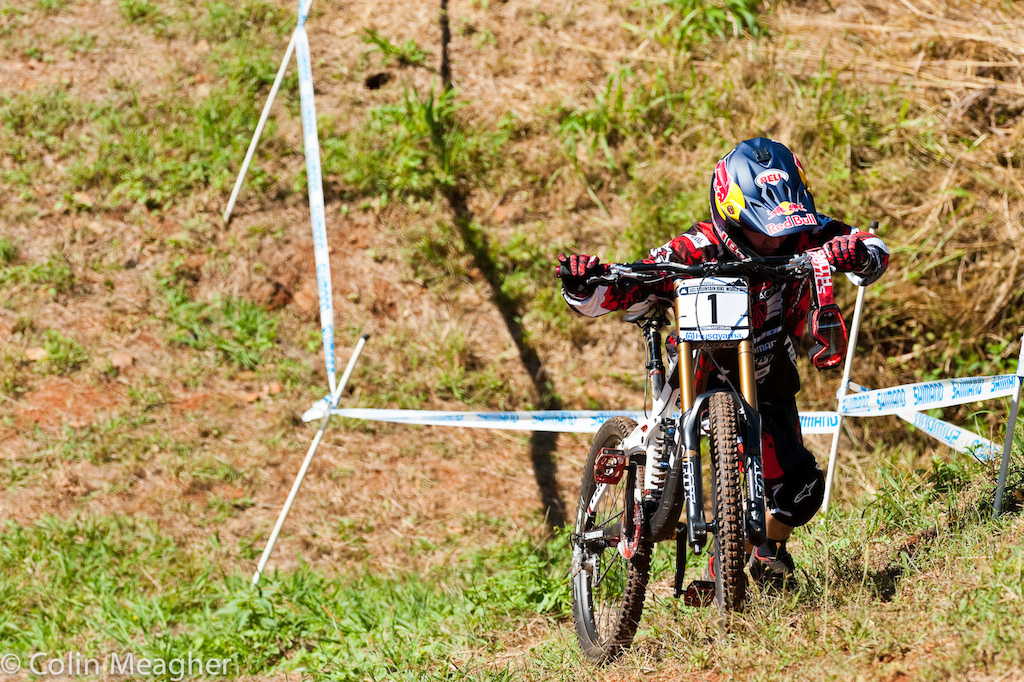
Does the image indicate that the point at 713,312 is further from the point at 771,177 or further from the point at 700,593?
the point at 700,593

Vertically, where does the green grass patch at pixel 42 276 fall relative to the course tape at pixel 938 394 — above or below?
below

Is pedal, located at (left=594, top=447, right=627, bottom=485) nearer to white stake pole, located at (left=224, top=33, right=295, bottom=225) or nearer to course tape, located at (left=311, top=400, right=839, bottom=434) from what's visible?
course tape, located at (left=311, top=400, right=839, bottom=434)

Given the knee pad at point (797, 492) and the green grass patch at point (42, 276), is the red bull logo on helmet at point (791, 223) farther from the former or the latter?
the green grass patch at point (42, 276)

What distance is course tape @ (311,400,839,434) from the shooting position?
513cm

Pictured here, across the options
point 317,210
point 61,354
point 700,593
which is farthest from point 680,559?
point 61,354

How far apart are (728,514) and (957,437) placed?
235 centimetres

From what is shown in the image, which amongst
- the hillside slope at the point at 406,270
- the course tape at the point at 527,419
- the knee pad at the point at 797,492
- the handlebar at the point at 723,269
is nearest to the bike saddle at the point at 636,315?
the handlebar at the point at 723,269

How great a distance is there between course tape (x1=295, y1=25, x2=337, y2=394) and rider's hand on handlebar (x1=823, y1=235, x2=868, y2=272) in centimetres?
302

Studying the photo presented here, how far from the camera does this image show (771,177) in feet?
11.0

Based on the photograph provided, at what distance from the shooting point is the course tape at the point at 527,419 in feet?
16.8

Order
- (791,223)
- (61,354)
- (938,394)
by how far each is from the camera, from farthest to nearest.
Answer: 1. (61,354)
2. (938,394)
3. (791,223)

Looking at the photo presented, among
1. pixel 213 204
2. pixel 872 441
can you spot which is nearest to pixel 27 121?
pixel 213 204

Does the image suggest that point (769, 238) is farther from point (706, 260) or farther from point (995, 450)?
point (995, 450)

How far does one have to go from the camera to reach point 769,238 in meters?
3.37
